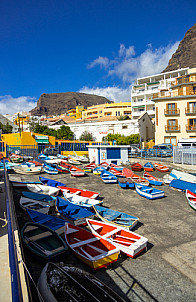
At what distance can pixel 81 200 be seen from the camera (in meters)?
11.7

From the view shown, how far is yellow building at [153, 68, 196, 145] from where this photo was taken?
1414 inches

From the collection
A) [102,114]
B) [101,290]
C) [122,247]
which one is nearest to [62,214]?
[122,247]

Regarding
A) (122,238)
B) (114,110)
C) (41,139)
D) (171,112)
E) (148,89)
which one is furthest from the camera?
(114,110)

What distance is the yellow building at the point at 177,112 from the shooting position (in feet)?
118

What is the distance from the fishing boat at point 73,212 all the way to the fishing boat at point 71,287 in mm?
3969

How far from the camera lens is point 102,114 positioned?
87.1 meters

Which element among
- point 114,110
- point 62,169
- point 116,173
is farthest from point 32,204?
point 114,110

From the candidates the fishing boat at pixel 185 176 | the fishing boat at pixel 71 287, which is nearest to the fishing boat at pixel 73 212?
the fishing boat at pixel 71 287

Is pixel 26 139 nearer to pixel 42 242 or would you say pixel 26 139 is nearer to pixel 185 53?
pixel 42 242

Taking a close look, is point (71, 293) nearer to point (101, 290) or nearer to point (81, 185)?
point (101, 290)

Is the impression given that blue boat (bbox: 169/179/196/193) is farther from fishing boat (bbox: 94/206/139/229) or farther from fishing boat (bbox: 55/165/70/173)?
fishing boat (bbox: 55/165/70/173)

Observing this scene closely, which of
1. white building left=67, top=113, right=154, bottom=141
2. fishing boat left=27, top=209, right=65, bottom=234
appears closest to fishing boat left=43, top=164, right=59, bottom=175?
fishing boat left=27, top=209, right=65, bottom=234

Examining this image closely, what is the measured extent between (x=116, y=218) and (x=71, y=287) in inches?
211

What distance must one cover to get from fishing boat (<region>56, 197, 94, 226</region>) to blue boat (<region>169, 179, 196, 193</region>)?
29.1ft
